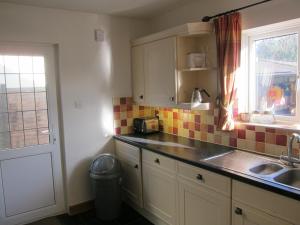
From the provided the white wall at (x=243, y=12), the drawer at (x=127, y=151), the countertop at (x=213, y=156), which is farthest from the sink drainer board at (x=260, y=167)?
the white wall at (x=243, y=12)

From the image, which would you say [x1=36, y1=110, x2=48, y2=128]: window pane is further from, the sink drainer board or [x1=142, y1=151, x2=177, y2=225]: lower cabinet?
the sink drainer board

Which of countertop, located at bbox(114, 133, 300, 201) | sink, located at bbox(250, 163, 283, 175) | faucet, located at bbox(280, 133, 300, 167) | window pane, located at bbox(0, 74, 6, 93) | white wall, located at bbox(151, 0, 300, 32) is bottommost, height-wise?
sink, located at bbox(250, 163, 283, 175)

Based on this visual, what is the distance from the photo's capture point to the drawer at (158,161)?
2.36 metres

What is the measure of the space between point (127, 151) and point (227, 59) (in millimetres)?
1488

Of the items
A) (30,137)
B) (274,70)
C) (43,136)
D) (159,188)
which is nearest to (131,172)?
(159,188)

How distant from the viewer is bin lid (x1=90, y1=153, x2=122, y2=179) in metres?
2.82

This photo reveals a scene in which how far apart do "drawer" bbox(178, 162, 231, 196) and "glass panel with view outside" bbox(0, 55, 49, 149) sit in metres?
1.62

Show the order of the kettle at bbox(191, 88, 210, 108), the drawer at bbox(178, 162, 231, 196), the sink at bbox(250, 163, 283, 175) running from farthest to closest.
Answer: the kettle at bbox(191, 88, 210, 108), the sink at bbox(250, 163, 283, 175), the drawer at bbox(178, 162, 231, 196)

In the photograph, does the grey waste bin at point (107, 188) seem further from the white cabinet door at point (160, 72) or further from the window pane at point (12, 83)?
the window pane at point (12, 83)

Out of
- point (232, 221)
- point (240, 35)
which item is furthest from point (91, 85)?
point (232, 221)

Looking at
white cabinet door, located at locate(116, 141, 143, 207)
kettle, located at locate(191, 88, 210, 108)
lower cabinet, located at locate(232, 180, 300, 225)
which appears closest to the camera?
lower cabinet, located at locate(232, 180, 300, 225)

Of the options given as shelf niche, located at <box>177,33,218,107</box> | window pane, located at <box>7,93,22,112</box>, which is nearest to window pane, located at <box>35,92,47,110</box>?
window pane, located at <box>7,93,22,112</box>

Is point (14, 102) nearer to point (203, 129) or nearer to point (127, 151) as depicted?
point (127, 151)

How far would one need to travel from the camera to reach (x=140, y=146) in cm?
275
